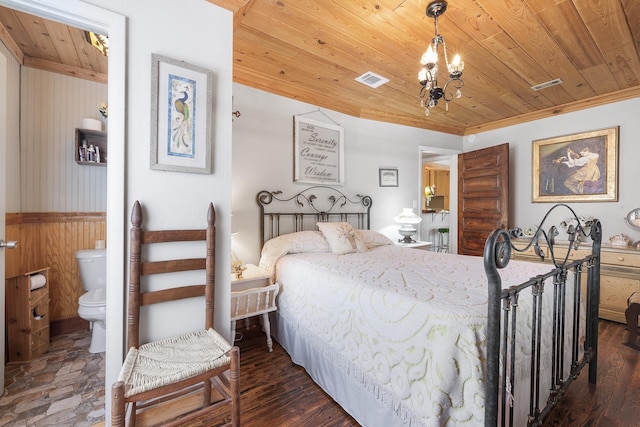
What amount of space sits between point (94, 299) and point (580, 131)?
5.63 metres

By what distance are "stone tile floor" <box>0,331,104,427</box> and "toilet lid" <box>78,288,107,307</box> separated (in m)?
0.46

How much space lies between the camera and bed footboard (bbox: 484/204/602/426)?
960 mm

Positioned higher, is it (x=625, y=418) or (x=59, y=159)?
(x=59, y=159)

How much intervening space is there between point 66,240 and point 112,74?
2.06 meters

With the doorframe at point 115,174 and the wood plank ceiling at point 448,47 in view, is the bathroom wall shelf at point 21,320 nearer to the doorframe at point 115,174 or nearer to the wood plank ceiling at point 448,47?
the doorframe at point 115,174

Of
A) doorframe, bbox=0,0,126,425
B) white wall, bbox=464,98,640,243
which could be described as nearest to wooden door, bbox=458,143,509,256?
white wall, bbox=464,98,640,243

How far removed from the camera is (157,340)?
1.41m

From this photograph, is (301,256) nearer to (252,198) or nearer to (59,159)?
(252,198)

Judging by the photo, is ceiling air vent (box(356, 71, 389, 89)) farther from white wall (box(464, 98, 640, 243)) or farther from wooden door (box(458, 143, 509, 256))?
white wall (box(464, 98, 640, 243))

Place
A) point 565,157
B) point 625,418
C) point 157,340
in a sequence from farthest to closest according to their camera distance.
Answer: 1. point 565,157
2. point 625,418
3. point 157,340

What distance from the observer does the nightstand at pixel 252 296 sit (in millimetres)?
2033

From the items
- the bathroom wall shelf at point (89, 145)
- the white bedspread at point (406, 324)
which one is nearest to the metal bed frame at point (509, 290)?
the white bedspread at point (406, 324)

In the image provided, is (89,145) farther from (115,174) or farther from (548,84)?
(548,84)

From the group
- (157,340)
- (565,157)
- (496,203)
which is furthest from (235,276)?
(565,157)
